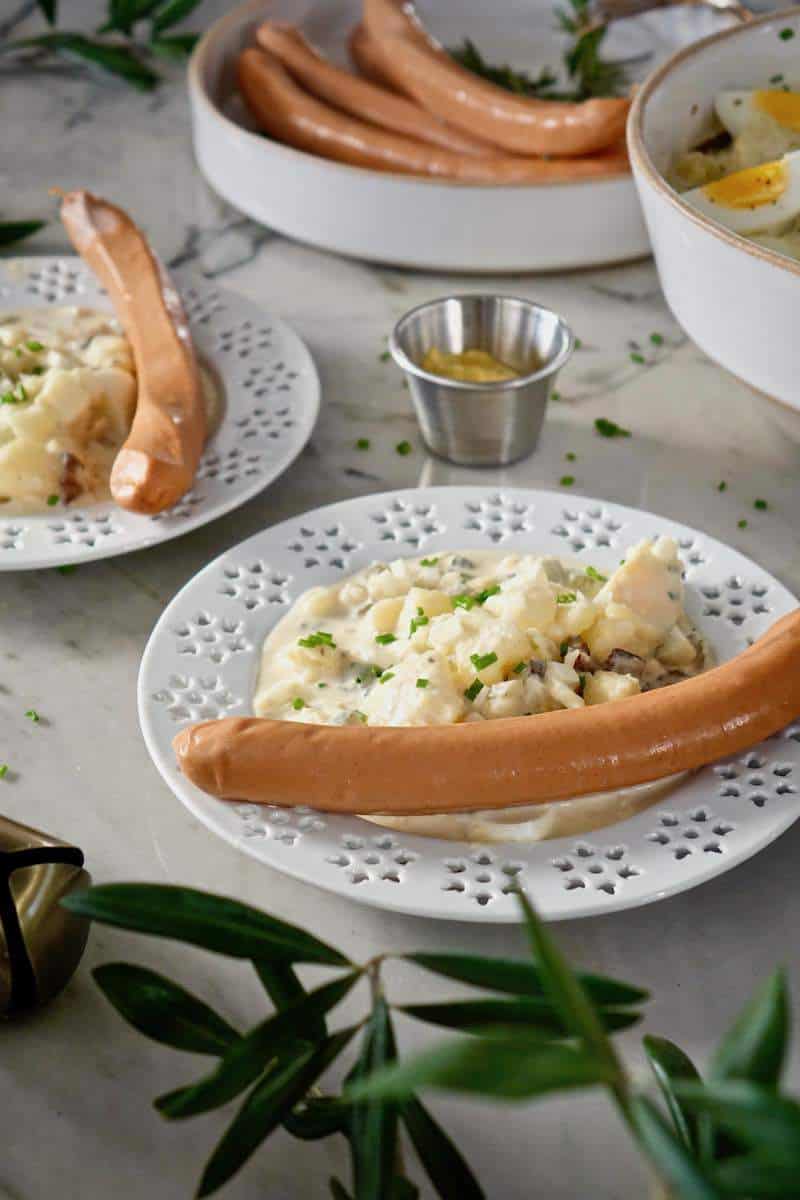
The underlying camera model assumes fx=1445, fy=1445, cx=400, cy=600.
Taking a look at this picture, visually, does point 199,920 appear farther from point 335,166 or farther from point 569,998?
point 335,166

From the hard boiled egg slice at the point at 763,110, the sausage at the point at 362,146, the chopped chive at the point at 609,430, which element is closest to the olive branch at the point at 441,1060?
the chopped chive at the point at 609,430

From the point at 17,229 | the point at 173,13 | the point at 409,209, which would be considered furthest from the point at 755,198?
the point at 173,13

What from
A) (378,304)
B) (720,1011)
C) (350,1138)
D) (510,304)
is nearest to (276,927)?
(350,1138)

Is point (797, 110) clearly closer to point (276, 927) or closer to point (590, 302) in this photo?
point (590, 302)

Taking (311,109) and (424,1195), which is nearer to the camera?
(424,1195)

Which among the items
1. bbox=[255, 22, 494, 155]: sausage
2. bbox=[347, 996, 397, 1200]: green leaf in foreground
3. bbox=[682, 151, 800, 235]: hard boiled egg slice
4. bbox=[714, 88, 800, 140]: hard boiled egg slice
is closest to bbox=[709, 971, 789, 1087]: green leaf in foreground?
bbox=[347, 996, 397, 1200]: green leaf in foreground

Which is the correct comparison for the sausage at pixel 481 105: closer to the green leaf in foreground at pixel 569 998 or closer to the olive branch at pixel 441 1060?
the olive branch at pixel 441 1060
